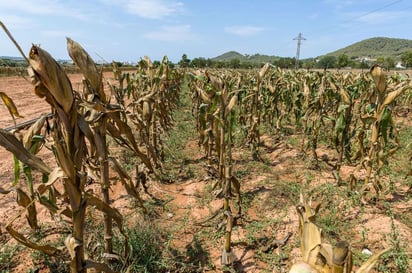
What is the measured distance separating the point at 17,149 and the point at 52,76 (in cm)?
41

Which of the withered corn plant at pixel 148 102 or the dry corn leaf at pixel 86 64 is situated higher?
the dry corn leaf at pixel 86 64

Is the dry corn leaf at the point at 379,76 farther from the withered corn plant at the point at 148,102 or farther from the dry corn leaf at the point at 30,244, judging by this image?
the dry corn leaf at the point at 30,244

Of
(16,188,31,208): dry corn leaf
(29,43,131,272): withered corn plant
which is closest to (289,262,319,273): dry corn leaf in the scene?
(29,43,131,272): withered corn plant

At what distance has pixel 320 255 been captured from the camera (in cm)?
80

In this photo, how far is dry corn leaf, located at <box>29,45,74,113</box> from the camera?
42.6 inches

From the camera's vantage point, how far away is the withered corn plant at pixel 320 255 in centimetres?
73

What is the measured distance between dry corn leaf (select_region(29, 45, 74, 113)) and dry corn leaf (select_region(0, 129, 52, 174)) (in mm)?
288

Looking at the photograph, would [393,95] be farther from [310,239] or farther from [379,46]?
[379,46]

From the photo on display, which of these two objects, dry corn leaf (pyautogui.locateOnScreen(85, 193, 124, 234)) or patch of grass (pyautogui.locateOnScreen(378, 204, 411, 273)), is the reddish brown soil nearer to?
patch of grass (pyautogui.locateOnScreen(378, 204, 411, 273))

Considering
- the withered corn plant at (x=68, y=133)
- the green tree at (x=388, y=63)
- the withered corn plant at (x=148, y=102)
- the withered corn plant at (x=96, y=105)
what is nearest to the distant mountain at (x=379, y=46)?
the green tree at (x=388, y=63)

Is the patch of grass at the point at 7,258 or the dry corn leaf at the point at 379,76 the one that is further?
the dry corn leaf at the point at 379,76

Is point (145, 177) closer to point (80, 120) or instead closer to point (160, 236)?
point (160, 236)

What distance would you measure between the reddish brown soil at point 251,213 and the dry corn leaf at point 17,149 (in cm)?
68

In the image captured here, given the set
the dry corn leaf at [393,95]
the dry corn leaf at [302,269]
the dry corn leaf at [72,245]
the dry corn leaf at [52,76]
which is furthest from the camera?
the dry corn leaf at [393,95]
